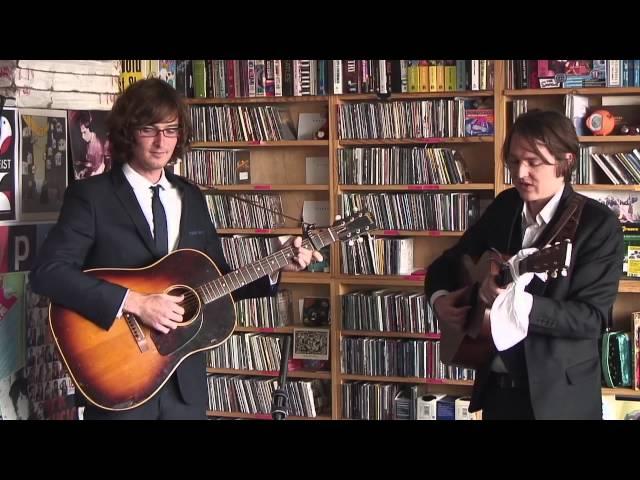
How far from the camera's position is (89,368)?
285 cm

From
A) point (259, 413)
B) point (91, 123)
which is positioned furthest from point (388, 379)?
point (91, 123)

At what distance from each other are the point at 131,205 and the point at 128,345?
1.47 ft

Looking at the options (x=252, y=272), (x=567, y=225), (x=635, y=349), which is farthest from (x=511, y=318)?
(x=635, y=349)

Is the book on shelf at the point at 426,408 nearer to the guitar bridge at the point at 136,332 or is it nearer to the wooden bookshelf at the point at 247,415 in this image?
the wooden bookshelf at the point at 247,415

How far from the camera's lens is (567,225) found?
8.03ft

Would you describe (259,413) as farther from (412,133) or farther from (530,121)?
(530,121)

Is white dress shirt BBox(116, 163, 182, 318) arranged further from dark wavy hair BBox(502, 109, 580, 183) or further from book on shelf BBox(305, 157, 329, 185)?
book on shelf BBox(305, 157, 329, 185)

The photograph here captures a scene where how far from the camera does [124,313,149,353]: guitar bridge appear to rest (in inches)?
113

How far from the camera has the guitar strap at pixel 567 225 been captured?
8.00 feet

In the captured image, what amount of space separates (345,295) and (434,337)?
514mm

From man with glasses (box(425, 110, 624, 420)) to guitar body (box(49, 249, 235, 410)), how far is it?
944 millimetres

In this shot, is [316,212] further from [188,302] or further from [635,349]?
[188,302]

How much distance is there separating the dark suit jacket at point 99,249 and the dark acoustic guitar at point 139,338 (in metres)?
0.04

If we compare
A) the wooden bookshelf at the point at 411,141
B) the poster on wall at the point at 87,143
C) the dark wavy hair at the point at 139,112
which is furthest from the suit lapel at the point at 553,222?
the wooden bookshelf at the point at 411,141
